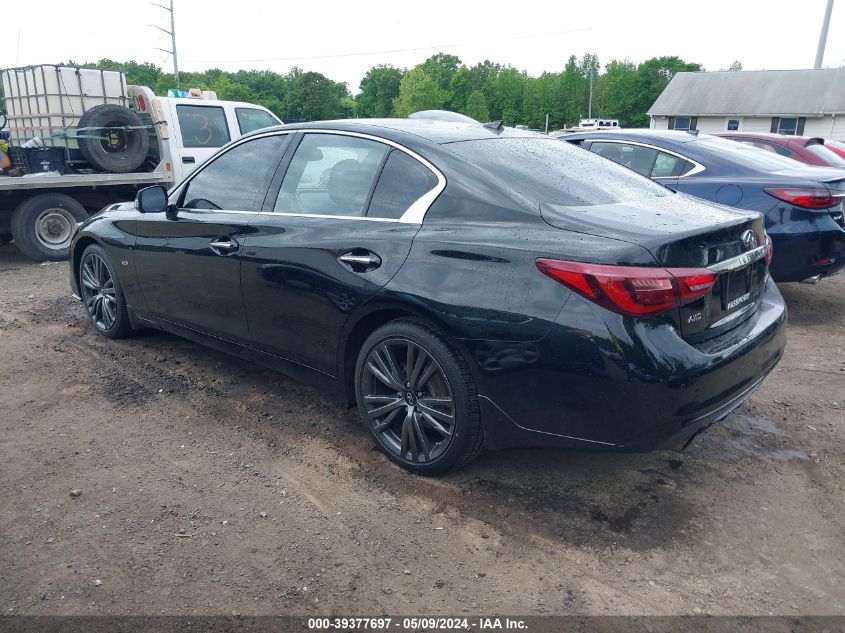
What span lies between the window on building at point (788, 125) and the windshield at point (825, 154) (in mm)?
46574

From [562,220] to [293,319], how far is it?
1.53 metres

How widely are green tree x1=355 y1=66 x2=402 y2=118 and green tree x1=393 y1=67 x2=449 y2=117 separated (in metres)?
7.60

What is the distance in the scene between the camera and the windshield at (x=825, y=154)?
8.68 meters

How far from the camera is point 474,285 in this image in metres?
2.83

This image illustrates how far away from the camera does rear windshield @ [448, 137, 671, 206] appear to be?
308 cm

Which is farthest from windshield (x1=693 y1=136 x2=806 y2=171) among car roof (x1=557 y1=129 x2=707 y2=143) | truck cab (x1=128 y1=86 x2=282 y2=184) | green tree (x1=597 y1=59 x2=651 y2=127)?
green tree (x1=597 y1=59 x2=651 y2=127)

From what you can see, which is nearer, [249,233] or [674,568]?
[674,568]

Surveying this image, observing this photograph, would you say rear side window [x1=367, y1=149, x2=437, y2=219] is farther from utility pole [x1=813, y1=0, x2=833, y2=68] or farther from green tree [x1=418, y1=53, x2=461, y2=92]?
green tree [x1=418, y1=53, x2=461, y2=92]

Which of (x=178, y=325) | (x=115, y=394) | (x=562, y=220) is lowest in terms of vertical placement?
(x=115, y=394)

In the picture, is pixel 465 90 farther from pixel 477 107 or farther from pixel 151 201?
pixel 151 201

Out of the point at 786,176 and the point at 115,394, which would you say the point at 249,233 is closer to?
the point at 115,394

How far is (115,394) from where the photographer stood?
4273mm

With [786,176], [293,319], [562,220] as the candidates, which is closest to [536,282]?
[562,220]

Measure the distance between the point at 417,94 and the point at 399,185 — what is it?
8436 cm
